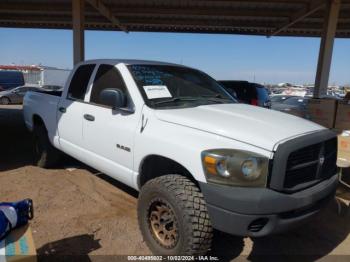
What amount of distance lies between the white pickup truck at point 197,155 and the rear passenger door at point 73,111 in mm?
118

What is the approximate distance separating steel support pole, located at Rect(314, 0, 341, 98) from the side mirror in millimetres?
10293

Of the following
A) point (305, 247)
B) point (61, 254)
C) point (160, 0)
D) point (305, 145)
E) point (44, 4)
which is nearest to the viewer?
point (305, 145)

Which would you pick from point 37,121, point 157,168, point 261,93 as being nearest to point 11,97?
point 261,93

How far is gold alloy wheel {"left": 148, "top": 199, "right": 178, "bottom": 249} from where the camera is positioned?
3018 millimetres

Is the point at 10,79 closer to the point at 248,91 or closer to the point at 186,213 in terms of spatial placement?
the point at 248,91

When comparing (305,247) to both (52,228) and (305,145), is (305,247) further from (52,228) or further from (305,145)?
(52,228)

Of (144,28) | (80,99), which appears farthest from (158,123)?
(144,28)

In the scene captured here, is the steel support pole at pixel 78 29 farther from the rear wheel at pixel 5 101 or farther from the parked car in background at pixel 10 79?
the parked car in background at pixel 10 79

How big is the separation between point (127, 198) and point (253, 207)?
246 cm

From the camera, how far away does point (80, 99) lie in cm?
473

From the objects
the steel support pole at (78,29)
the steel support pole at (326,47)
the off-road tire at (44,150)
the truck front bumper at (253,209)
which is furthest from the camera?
the steel support pole at (78,29)

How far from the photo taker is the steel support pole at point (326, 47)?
11472mm

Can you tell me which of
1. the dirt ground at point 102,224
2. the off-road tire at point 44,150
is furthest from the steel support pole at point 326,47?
the off-road tire at point 44,150

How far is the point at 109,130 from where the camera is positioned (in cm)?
389
